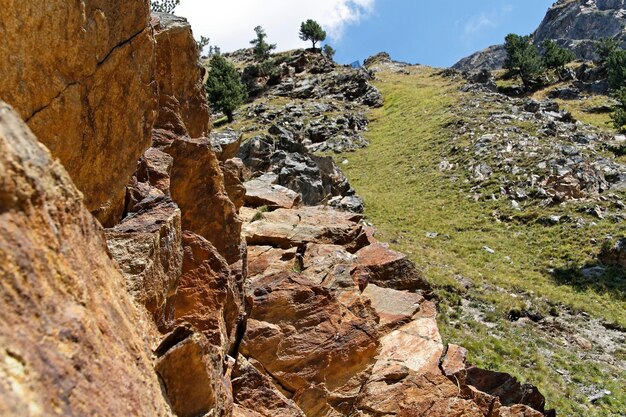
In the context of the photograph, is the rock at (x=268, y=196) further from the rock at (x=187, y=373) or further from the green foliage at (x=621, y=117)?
the green foliage at (x=621, y=117)

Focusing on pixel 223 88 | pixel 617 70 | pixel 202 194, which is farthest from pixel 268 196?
pixel 617 70

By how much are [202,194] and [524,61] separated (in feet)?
305

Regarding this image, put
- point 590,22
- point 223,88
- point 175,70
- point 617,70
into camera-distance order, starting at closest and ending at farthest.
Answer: point 175,70 → point 223,88 → point 617,70 → point 590,22

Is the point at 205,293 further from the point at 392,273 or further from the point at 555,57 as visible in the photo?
the point at 555,57

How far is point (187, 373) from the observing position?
5715 mm

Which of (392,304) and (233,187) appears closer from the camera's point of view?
(392,304)

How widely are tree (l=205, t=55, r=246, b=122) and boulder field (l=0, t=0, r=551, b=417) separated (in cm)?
5480

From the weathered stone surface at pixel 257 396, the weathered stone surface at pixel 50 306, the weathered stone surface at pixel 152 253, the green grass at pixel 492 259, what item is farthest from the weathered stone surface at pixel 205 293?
the green grass at pixel 492 259

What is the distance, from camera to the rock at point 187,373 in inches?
218

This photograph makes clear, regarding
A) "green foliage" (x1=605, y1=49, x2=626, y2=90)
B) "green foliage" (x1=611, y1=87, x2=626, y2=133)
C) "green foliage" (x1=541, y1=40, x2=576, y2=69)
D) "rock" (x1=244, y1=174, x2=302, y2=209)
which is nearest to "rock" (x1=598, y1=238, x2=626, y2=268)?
"rock" (x1=244, y1=174, x2=302, y2=209)

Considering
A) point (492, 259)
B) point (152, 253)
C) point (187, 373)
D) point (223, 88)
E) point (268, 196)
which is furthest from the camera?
point (223, 88)

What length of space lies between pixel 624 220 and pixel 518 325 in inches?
703

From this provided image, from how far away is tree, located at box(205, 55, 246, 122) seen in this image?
7200cm

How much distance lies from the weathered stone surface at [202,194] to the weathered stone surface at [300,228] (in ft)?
17.3
